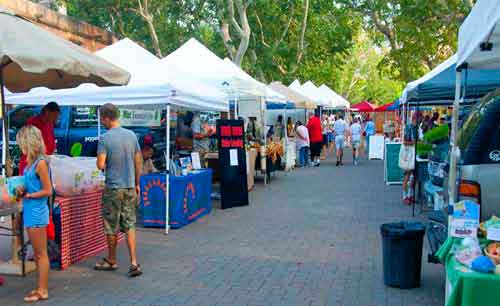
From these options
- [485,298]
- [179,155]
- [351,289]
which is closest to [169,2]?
[179,155]

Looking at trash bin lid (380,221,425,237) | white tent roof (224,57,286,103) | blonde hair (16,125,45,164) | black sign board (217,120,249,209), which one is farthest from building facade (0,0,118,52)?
trash bin lid (380,221,425,237)

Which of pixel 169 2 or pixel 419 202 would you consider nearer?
pixel 419 202

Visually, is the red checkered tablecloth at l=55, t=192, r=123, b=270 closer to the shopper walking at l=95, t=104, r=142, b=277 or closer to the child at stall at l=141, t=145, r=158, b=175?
the shopper walking at l=95, t=104, r=142, b=277

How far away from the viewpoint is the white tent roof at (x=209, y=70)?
12938mm

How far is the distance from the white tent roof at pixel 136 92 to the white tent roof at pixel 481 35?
4298 mm

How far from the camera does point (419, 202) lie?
11953 mm

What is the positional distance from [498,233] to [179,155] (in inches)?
315

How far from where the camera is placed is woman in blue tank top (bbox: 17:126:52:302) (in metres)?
5.53

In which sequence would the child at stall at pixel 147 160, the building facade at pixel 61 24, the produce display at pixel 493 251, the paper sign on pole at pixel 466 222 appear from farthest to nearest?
the building facade at pixel 61 24
the child at stall at pixel 147 160
the paper sign on pole at pixel 466 222
the produce display at pixel 493 251

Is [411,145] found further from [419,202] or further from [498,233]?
[498,233]

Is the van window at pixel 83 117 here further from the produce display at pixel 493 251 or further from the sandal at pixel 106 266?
the produce display at pixel 493 251

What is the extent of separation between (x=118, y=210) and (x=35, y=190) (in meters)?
1.16

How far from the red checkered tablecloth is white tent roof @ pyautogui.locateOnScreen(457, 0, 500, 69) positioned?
4.69 meters

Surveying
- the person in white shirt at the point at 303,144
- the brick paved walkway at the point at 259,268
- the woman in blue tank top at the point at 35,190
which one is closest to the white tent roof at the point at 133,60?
the brick paved walkway at the point at 259,268
